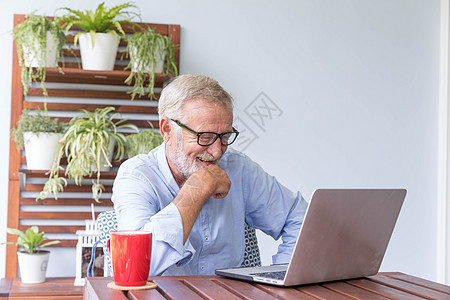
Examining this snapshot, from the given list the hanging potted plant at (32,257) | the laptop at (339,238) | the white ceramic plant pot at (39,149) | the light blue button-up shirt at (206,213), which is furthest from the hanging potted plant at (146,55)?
the laptop at (339,238)

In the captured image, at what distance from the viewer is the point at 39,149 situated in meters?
2.68

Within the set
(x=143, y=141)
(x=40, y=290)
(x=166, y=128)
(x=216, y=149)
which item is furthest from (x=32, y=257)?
(x=216, y=149)

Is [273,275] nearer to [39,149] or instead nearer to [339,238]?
[339,238]

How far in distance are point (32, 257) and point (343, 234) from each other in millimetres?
1763

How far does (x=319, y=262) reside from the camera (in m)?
1.22

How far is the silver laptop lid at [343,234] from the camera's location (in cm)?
117

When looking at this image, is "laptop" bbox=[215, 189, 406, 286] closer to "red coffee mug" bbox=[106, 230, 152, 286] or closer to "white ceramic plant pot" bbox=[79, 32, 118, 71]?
"red coffee mug" bbox=[106, 230, 152, 286]

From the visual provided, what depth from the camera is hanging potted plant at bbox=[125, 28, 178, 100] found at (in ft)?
8.91

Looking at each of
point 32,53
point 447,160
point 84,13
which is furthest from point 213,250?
point 447,160

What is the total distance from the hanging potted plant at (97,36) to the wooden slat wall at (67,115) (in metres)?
0.06

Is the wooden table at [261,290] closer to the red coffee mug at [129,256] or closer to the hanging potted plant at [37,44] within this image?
the red coffee mug at [129,256]

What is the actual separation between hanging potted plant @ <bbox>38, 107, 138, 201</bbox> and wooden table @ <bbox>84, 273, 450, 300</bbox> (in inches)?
57.9

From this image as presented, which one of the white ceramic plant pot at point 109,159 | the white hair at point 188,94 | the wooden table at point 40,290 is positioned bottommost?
the wooden table at point 40,290

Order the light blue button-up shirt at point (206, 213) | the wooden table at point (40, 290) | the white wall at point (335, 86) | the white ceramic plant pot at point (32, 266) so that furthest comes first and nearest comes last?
1. the white wall at point (335, 86)
2. the white ceramic plant pot at point (32, 266)
3. the wooden table at point (40, 290)
4. the light blue button-up shirt at point (206, 213)
